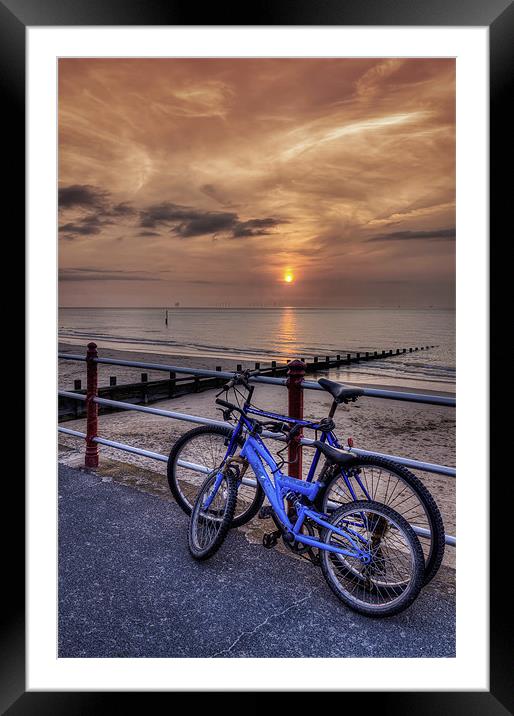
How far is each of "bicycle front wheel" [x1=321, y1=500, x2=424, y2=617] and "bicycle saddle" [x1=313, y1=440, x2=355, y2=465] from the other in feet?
0.76

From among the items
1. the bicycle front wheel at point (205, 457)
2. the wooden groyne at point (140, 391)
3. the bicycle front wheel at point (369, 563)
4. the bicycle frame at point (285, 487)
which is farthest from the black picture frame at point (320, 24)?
the wooden groyne at point (140, 391)

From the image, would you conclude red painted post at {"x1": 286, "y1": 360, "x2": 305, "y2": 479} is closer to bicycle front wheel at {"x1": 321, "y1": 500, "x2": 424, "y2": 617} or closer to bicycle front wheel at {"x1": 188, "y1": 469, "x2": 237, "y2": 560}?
bicycle front wheel at {"x1": 188, "y1": 469, "x2": 237, "y2": 560}

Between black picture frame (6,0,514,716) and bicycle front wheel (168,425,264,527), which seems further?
bicycle front wheel (168,425,264,527)

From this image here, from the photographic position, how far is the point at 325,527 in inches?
103

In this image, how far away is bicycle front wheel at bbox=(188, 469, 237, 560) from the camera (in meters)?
2.95

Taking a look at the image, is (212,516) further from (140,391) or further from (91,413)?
(140,391)

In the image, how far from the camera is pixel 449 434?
630 inches

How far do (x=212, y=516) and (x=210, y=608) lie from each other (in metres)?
0.69

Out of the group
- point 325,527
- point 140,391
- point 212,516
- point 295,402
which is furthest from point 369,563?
point 140,391

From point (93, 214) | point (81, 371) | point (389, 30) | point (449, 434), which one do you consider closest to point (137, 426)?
point (449, 434)

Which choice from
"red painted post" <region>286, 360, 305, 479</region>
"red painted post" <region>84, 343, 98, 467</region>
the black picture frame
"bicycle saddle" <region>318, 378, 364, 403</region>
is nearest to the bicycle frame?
"bicycle saddle" <region>318, 378, 364, 403</region>
